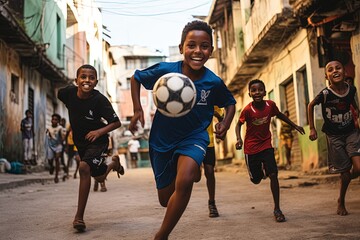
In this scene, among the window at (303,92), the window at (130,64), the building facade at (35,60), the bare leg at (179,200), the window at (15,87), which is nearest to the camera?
the bare leg at (179,200)

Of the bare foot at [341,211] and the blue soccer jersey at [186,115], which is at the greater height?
the blue soccer jersey at [186,115]

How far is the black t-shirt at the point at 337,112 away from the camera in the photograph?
14.7 feet

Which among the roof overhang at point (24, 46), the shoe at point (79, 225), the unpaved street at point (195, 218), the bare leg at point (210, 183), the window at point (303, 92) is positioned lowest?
the unpaved street at point (195, 218)

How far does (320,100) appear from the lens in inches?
182

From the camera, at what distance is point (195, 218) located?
442cm

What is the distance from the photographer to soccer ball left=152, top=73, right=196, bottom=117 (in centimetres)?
291

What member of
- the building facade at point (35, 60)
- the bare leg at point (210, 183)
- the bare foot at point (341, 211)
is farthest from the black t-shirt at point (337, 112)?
the building facade at point (35, 60)

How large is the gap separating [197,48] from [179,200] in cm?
113

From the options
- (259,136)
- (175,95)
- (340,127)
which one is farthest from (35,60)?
(175,95)

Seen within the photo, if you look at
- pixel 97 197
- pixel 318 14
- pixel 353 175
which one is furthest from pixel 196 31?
pixel 318 14

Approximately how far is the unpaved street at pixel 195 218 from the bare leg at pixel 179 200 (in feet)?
2.80

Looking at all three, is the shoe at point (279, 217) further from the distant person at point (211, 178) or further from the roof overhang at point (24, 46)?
the roof overhang at point (24, 46)

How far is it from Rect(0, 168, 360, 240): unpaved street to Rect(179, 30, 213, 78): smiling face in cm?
140

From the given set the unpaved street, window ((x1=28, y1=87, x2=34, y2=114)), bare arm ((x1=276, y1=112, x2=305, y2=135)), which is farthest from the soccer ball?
window ((x1=28, y1=87, x2=34, y2=114))
